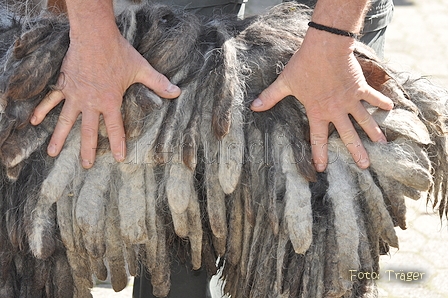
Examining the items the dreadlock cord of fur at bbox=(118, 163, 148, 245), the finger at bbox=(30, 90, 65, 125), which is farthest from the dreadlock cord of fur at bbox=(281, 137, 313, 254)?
the finger at bbox=(30, 90, 65, 125)

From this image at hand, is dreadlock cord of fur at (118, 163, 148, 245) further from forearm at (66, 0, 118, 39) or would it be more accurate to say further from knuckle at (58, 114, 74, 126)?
forearm at (66, 0, 118, 39)

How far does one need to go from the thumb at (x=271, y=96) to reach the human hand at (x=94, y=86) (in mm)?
233

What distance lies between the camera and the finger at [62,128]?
1421mm

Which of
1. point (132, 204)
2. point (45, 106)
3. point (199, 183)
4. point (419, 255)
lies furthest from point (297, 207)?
point (419, 255)

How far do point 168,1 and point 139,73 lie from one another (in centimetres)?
44

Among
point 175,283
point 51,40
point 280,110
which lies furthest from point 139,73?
point 175,283

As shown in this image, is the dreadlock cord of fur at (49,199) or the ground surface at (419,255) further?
→ the ground surface at (419,255)

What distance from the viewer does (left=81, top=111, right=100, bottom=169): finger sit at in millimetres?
1410

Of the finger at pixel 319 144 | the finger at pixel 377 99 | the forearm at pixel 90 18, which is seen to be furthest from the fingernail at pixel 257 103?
the forearm at pixel 90 18

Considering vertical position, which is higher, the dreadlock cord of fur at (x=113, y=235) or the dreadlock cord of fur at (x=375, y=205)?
the dreadlock cord of fur at (x=375, y=205)

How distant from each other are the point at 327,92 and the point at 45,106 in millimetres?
647

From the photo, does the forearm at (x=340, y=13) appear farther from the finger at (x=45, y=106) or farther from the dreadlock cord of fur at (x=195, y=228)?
the finger at (x=45, y=106)

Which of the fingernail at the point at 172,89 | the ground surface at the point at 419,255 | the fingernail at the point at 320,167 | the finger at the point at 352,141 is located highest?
the fingernail at the point at 172,89

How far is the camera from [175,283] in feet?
5.90
